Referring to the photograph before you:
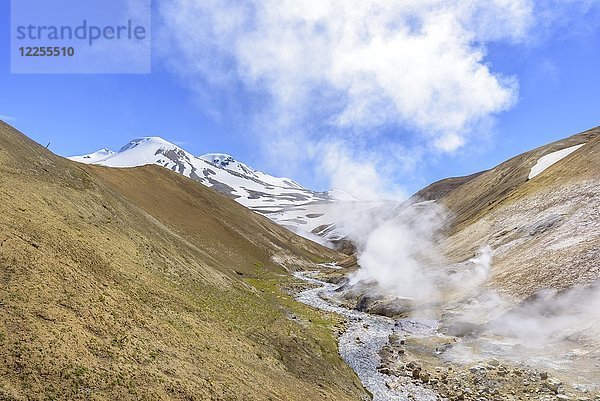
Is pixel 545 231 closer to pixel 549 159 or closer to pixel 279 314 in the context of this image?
pixel 279 314

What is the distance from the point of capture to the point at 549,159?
9450 cm

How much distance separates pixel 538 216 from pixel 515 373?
39997 millimetres

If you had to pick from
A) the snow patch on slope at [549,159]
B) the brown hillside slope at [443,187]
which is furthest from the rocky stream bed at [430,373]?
the brown hillside slope at [443,187]

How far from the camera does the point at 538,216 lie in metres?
60.8

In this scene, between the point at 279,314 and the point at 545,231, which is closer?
the point at 279,314

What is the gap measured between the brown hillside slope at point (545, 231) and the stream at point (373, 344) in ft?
42.1

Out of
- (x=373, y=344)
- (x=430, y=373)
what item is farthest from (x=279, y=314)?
(x=430, y=373)

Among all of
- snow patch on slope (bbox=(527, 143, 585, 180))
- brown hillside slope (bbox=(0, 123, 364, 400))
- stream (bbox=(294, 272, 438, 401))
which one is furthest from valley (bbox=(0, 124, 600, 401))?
snow patch on slope (bbox=(527, 143, 585, 180))

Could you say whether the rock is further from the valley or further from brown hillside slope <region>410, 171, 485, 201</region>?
brown hillside slope <region>410, 171, 485, 201</region>

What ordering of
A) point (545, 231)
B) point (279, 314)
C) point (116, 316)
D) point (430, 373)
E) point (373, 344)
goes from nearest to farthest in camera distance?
point (116, 316)
point (430, 373)
point (373, 344)
point (279, 314)
point (545, 231)

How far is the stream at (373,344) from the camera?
92.6 ft

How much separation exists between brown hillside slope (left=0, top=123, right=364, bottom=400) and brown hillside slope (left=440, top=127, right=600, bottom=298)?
24.9 meters

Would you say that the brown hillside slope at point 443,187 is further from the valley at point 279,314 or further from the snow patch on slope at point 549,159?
the valley at point 279,314

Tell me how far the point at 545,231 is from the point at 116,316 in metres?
55.9
